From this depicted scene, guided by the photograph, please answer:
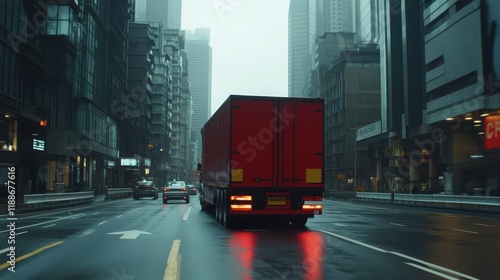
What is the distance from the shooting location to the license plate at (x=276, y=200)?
14.0 m

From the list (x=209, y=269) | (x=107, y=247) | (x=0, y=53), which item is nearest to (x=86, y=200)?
(x=0, y=53)

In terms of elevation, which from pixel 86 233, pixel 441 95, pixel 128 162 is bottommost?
pixel 86 233

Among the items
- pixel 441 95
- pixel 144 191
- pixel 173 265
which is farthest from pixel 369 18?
pixel 173 265

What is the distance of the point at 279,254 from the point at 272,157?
539 cm

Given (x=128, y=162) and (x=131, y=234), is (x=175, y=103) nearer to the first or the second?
(x=128, y=162)

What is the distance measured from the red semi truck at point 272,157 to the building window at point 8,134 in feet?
85.6

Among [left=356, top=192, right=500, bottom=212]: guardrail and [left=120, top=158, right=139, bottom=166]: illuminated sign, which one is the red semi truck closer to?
[left=356, top=192, right=500, bottom=212]: guardrail

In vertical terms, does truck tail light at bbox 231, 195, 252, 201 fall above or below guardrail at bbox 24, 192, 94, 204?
above

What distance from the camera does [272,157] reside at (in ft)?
46.0

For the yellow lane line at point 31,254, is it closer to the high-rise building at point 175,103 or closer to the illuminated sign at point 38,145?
the illuminated sign at point 38,145

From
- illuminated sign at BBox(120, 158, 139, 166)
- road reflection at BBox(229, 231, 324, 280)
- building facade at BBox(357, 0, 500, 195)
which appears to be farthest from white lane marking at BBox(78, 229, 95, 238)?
illuminated sign at BBox(120, 158, 139, 166)

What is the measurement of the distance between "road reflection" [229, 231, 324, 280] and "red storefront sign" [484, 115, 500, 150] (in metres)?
27.6

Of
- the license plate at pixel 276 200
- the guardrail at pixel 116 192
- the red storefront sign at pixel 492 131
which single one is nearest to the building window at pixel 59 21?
the guardrail at pixel 116 192

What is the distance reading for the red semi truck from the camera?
13844 millimetres
